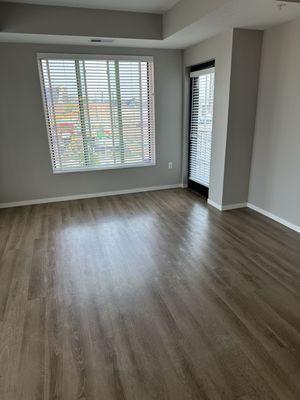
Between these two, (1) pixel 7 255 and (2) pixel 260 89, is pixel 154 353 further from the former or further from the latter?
(2) pixel 260 89

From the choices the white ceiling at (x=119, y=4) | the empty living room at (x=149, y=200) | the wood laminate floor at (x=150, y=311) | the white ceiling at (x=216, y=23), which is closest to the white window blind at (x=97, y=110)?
the empty living room at (x=149, y=200)

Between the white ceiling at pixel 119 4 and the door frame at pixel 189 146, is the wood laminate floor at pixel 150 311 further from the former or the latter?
the white ceiling at pixel 119 4

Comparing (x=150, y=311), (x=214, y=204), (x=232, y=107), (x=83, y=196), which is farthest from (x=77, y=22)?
(x=150, y=311)

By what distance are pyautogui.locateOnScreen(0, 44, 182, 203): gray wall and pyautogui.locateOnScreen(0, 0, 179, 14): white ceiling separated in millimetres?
761

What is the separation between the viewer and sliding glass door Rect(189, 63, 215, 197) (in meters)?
4.15

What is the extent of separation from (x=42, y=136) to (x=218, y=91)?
2.69 m

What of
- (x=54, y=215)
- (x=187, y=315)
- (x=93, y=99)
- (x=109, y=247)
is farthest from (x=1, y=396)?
(x=93, y=99)

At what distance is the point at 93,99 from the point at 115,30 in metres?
1.08

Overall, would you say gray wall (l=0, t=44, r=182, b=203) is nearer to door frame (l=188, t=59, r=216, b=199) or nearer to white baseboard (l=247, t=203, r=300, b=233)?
door frame (l=188, t=59, r=216, b=199)

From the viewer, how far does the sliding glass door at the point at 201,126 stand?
415 cm

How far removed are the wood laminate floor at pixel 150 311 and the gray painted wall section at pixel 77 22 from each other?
8.02ft

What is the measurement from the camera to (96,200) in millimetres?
4594

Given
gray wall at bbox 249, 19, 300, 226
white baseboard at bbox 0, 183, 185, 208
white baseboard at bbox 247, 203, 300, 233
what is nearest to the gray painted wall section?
gray wall at bbox 249, 19, 300, 226

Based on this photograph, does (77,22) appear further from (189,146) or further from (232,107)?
(189,146)
